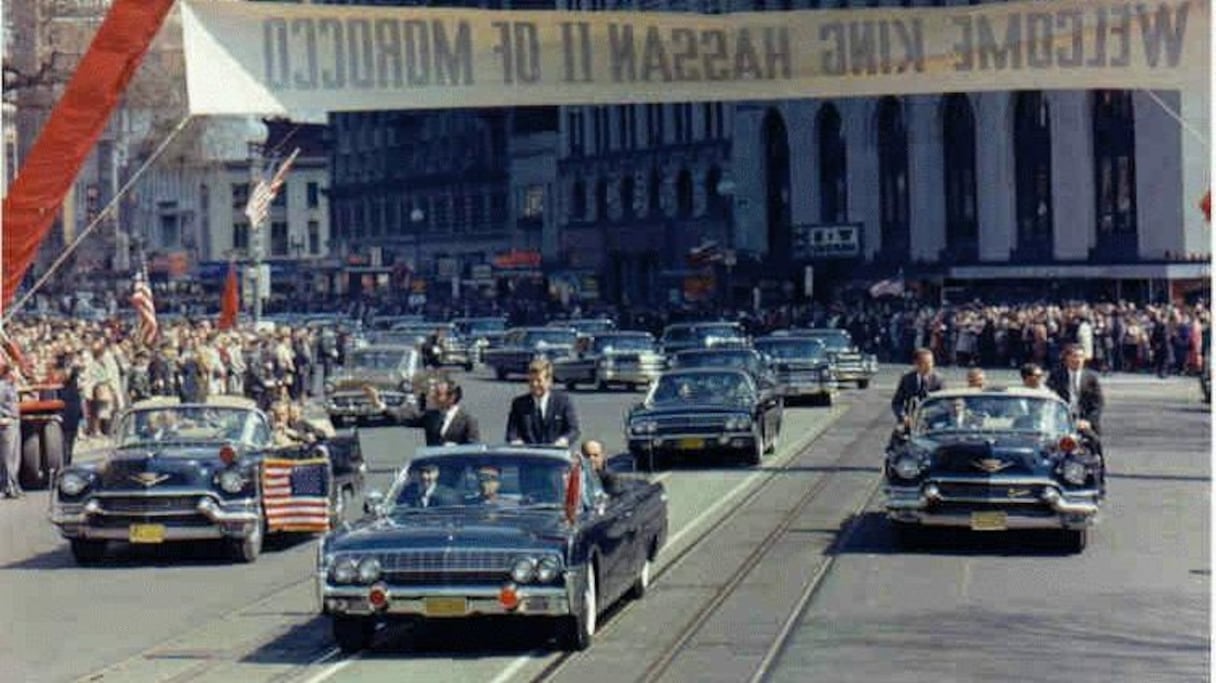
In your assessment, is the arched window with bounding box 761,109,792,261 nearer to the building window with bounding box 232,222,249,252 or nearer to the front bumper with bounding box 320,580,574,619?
the building window with bounding box 232,222,249,252

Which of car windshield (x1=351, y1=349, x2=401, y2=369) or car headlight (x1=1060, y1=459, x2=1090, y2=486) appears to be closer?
car headlight (x1=1060, y1=459, x2=1090, y2=486)

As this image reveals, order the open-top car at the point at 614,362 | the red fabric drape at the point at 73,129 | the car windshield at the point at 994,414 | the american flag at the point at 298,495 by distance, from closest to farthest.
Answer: the red fabric drape at the point at 73,129 < the car windshield at the point at 994,414 < the american flag at the point at 298,495 < the open-top car at the point at 614,362

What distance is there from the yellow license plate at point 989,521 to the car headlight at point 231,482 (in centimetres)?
674

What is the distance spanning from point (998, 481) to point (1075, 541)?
1.04 m

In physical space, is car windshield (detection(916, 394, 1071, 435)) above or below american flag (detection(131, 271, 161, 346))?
below

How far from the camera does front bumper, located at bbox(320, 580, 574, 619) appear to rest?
1598 cm

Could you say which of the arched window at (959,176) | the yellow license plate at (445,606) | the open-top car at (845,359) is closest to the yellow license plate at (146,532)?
the yellow license plate at (445,606)

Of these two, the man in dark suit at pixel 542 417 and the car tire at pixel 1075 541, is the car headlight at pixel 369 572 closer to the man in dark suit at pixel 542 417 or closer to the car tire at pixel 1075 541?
the man in dark suit at pixel 542 417

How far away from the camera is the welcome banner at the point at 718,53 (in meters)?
23.2

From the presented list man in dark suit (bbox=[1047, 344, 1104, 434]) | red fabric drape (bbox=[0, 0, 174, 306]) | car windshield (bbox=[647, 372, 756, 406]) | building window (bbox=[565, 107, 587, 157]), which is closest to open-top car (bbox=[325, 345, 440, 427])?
car windshield (bbox=[647, 372, 756, 406])

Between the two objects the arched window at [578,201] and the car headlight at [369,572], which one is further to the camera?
the arched window at [578,201]

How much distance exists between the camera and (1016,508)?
2153cm

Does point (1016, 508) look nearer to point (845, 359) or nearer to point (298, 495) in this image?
point (298, 495)

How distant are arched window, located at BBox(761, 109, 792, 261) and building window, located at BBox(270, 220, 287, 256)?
73538mm
